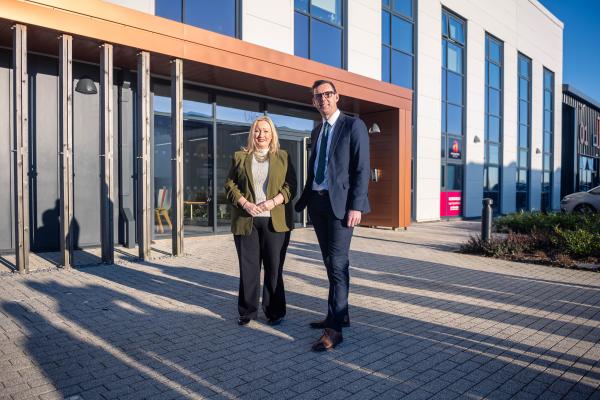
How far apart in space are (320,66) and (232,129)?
8.39 ft

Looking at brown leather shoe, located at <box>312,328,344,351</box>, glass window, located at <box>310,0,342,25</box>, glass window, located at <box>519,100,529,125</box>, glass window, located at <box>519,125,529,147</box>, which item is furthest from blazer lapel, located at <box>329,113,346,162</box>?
glass window, located at <box>519,100,529,125</box>

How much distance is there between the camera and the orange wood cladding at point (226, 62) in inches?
237

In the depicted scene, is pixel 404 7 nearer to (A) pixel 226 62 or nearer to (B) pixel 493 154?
(B) pixel 493 154

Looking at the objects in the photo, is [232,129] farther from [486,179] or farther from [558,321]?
[486,179]

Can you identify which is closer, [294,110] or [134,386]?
[134,386]

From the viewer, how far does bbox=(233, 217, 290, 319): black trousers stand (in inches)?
150

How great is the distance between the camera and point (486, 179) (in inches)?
728

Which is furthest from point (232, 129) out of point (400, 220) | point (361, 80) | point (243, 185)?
point (243, 185)

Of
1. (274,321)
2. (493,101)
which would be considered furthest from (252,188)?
(493,101)

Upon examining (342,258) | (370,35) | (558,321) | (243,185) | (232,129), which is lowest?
(558,321)

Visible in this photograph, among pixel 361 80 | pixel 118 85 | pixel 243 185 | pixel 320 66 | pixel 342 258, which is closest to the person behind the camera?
pixel 342 258

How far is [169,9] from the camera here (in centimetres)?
848

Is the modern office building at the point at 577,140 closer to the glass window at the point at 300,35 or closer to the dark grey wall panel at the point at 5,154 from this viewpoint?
the glass window at the point at 300,35

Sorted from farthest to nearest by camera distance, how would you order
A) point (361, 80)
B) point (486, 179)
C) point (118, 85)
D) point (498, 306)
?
point (486, 179) → point (361, 80) → point (118, 85) → point (498, 306)
